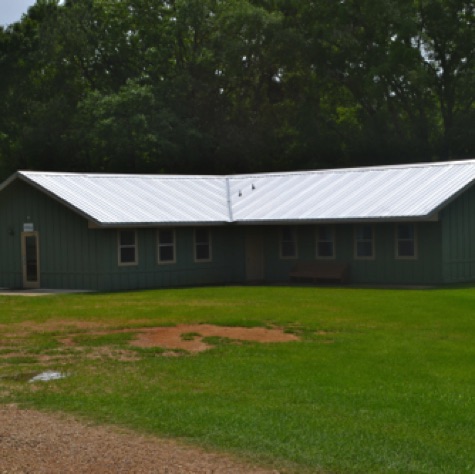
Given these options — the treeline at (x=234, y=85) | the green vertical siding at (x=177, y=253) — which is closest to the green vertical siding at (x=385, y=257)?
the green vertical siding at (x=177, y=253)

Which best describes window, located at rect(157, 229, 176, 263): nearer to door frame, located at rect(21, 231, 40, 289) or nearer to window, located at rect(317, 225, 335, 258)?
door frame, located at rect(21, 231, 40, 289)

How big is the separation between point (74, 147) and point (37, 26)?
7.35 meters

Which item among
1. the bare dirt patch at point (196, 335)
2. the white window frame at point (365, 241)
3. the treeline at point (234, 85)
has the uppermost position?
the treeline at point (234, 85)

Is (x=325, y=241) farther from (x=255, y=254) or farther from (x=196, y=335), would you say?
(x=196, y=335)

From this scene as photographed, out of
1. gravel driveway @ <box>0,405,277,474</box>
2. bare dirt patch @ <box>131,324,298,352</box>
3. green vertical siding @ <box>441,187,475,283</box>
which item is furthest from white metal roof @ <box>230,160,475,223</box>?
gravel driveway @ <box>0,405,277,474</box>

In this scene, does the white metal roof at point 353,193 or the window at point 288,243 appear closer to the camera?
the white metal roof at point 353,193

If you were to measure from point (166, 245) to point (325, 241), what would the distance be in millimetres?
5777

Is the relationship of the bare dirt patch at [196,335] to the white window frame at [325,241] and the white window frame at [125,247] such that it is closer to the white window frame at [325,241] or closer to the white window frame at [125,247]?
the white window frame at [125,247]

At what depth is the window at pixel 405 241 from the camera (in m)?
32.6

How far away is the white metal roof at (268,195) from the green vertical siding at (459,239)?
832 millimetres

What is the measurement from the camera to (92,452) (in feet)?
31.0

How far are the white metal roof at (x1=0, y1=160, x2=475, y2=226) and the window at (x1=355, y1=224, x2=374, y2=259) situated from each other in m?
0.91

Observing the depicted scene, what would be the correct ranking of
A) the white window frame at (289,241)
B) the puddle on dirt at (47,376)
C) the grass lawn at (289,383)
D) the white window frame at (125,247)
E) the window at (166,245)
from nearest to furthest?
the grass lawn at (289,383) < the puddle on dirt at (47,376) < the white window frame at (125,247) < the window at (166,245) < the white window frame at (289,241)

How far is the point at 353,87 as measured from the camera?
52531mm
